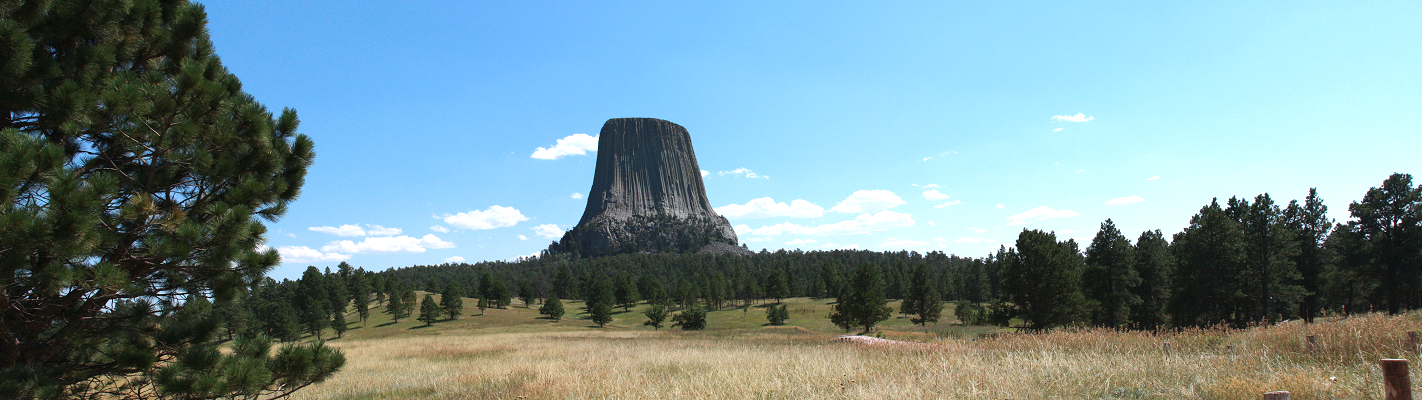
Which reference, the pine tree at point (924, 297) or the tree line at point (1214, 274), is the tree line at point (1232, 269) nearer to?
the tree line at point (1214, 274)

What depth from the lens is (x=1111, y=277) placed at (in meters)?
46.5

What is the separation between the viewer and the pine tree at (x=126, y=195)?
560 centimetres

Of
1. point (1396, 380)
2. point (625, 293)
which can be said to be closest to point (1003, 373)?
point (1396, 380)

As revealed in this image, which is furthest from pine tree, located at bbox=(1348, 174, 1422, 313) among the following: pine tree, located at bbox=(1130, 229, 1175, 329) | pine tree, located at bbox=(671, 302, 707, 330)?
pine tree, located at bbox=(671, 302, 707, 330)

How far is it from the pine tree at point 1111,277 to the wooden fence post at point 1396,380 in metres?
46.2

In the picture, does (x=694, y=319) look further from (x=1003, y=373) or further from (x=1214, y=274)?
(x=1003, y=373)

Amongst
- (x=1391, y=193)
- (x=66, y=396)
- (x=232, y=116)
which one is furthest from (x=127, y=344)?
(x=1391, y=193)

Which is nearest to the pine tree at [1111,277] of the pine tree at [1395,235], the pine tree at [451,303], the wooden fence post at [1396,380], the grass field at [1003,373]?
the pine tree at [1395,235]

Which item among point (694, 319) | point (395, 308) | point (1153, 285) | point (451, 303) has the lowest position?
point (694, 319)

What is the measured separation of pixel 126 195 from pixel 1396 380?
12182 millimetres

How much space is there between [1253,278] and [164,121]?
56588 mm

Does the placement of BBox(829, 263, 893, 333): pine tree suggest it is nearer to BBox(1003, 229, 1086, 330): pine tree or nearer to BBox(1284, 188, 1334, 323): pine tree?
BBox(1003, 229, 1086, 330): pine tree

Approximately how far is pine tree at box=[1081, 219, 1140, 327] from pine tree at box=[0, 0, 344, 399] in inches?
2011

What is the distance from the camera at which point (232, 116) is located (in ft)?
23.2
